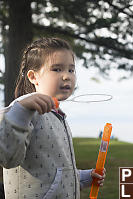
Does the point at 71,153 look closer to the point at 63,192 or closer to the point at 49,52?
the point at 63,192

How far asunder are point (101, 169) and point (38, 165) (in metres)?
0.37

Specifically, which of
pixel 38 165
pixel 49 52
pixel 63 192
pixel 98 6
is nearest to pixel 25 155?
pixel 38 165

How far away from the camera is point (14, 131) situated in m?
0.84

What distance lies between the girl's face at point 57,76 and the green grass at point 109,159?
114 inches

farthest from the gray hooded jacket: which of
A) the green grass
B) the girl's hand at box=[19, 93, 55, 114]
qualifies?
the green grass

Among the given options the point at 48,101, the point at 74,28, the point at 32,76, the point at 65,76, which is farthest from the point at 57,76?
the point at 74,28

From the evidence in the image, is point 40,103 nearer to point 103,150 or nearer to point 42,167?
point 42,167

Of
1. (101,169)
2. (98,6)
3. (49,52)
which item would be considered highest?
(98,6)

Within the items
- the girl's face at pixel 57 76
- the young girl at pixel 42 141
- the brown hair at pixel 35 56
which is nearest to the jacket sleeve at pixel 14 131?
the young girl at pixel 42 141

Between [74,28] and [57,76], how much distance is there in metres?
3.97

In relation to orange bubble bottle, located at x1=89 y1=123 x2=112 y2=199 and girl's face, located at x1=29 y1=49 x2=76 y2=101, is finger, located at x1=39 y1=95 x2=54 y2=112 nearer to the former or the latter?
girl's face, located at x1=29 y1=49 x2=76 y2=101

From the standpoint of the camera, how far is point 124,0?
4.53m

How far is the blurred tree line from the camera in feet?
14.3

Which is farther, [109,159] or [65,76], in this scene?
[109,159]
